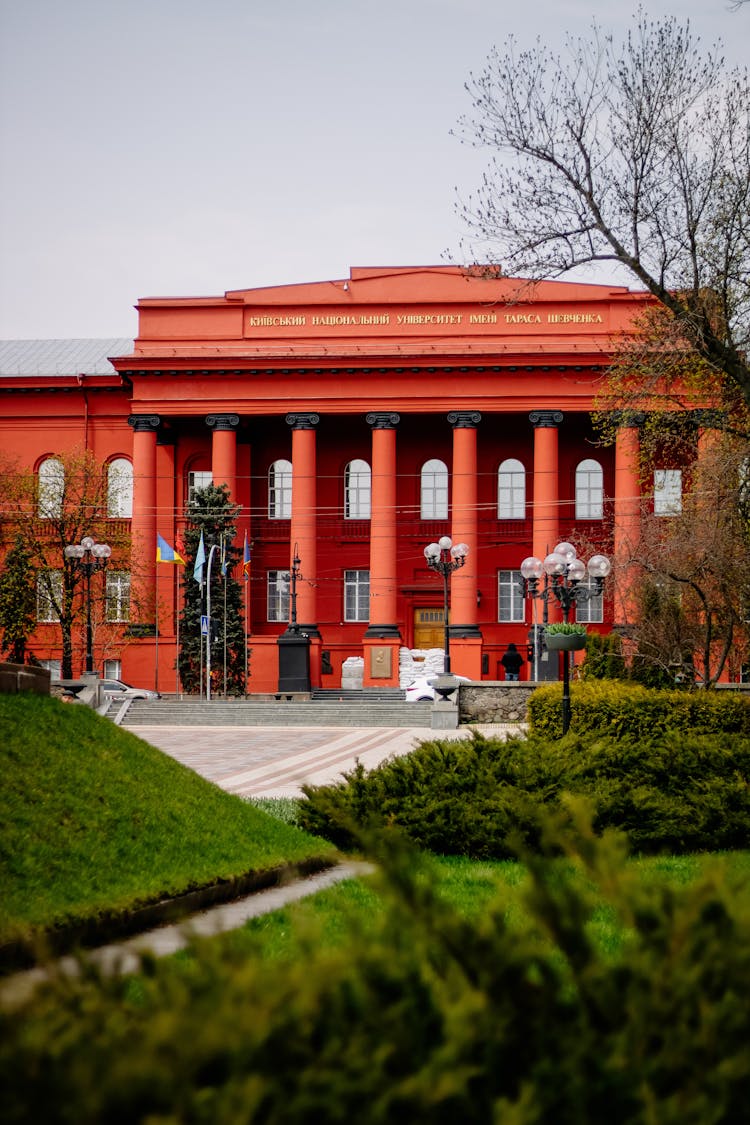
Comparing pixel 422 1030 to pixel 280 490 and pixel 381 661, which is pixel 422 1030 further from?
pixel 280 490

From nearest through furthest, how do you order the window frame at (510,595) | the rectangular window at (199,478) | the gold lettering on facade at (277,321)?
the gold lettering on facade at (277,321) < the window frame at (510,595) < the rectangular window at (199,478)

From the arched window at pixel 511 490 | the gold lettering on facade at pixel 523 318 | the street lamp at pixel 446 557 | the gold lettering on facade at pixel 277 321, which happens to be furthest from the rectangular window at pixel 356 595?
the street lamp at pixel 446 557

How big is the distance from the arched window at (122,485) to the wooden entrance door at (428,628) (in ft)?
39.8

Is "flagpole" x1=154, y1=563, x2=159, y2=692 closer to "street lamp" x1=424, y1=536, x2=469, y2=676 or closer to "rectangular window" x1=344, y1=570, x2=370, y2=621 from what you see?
"rectangular window" x1=344, y1=570, x2=370, y2=621

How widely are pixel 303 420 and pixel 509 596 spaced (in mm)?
10517

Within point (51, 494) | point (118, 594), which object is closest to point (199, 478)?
point (118, 594)

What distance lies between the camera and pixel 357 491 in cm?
4869

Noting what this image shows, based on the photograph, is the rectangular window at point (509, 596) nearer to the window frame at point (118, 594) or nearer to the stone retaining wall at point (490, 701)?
the window frame at point (118, 594)

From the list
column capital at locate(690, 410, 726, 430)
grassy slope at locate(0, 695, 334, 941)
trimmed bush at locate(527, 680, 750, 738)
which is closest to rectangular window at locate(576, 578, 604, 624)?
trimmed bush at locate(527, 680, 750, 738)

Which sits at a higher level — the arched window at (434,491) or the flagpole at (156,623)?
the arched window at (434,491)

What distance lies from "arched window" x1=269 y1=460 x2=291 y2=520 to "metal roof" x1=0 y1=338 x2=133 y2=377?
8.34 metres

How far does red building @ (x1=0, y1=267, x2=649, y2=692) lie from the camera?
44.4 m

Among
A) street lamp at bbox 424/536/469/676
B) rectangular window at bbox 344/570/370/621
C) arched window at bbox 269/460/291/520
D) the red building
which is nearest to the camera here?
street lamp at bbox 424/536/469/676

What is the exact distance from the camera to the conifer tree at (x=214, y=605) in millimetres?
41594
